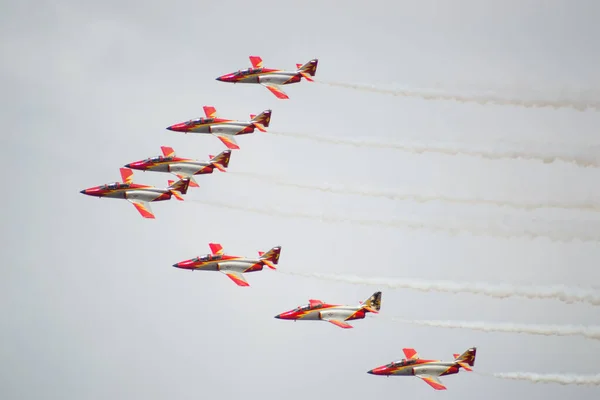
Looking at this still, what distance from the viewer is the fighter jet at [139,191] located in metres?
109

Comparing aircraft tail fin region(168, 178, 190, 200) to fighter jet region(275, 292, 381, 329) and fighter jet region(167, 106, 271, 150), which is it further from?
fighter jet region(275, 292, 381, 329)

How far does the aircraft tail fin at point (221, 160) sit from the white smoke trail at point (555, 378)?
29.6 metres

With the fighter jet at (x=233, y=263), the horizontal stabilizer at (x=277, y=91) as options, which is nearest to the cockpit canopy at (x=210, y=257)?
the fighter jet at (x=233, y=263)

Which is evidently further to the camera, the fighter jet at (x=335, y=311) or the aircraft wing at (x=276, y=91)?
the aircraft wing at (x=276, y=91)

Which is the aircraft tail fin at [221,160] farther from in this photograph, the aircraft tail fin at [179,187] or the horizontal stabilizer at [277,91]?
the horizontal stabilizer at [277,91]

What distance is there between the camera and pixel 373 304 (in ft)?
352

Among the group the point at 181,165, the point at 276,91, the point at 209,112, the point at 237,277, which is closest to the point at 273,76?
the point at 276,91

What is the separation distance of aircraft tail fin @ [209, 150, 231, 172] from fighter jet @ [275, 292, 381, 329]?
13.6 metres

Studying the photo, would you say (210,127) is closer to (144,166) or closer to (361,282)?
(144,166)

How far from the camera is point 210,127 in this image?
114 metres

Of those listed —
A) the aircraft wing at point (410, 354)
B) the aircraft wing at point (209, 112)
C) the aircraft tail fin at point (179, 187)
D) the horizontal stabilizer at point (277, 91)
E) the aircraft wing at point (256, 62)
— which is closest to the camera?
the aircraft wing at point (410, 354)

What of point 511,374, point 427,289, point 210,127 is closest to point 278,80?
point 210,127

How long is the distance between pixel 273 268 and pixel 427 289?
1331 centimetres

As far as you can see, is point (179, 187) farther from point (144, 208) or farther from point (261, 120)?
point (261, 120)
